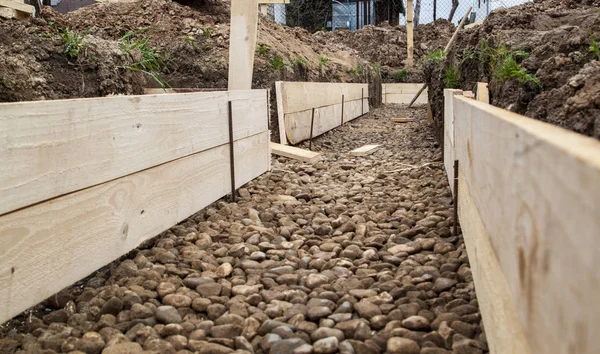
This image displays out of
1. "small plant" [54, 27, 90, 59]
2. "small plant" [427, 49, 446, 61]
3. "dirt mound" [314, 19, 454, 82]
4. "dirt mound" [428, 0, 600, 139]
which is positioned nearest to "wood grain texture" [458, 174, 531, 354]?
"dirt mound" [428, 0, 600, 139]

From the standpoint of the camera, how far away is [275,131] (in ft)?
16.8

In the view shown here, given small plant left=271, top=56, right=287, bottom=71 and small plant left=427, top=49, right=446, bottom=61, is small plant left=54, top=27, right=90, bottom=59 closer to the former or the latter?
small plant left=271, top=56, right=287, bottom=71

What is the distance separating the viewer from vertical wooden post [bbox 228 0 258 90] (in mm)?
3893

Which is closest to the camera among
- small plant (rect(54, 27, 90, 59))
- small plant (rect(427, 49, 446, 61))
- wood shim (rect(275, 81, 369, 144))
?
small plant (rect(54, 27, 90, 59))

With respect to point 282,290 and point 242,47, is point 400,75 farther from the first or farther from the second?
point 282,290

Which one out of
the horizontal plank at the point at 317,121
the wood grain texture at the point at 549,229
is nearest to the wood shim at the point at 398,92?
the horizontal plank at the point at 317,121

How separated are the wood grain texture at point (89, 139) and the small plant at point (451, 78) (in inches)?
115

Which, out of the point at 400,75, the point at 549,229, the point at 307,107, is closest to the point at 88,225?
the point at 549,229

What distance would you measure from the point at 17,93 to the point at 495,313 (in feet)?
8.08

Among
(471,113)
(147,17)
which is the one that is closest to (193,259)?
(471,113)

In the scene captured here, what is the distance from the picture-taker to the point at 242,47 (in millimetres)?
3924

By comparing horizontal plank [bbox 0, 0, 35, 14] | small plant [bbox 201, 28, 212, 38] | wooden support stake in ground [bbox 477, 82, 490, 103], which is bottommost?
wooden support stake in ground [bbox 477, 82, 490, 103]

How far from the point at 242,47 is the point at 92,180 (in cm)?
221

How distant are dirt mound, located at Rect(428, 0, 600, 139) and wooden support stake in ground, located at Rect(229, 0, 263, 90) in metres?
1.68
